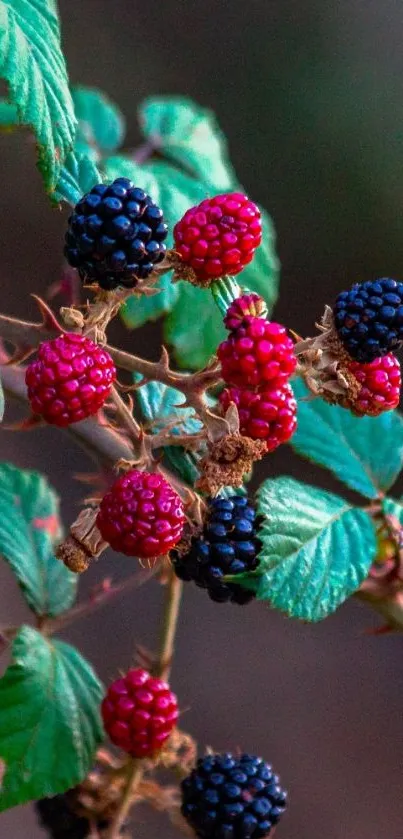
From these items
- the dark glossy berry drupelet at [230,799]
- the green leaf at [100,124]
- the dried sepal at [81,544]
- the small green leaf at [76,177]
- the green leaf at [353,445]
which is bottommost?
the dark glossy berry drupelet at [230,799]

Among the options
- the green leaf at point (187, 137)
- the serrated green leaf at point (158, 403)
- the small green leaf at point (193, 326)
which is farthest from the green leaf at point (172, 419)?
the green leaf at point (187, 137)

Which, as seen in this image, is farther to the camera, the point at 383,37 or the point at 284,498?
the point at 383,37

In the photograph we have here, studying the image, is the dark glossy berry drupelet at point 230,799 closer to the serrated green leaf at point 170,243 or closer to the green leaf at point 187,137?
the serrated green leaf at point 170,243

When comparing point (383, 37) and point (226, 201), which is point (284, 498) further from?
point (383, 37)

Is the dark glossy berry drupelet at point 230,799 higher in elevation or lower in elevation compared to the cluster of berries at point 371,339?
lower

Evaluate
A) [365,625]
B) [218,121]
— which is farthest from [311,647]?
[218,121]

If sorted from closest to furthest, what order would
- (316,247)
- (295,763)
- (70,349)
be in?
(70,349), (295,763), (316,247)

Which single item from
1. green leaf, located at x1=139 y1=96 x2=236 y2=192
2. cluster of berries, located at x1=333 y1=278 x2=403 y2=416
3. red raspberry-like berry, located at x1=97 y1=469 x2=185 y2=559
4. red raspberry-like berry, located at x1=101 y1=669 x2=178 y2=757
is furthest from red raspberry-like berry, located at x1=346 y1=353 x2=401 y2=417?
green leaf, located at x1=139 y1=96 x2=236 y2=192
